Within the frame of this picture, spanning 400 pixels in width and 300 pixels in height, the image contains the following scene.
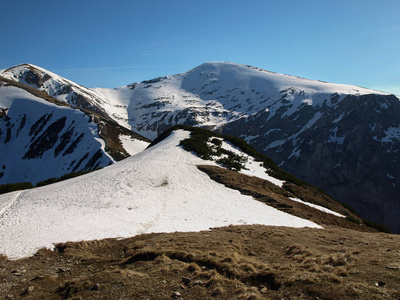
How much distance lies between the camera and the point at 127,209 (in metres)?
19.7

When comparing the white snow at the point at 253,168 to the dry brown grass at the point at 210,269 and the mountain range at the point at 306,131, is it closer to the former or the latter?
the dry brown grass at the point at 210,269

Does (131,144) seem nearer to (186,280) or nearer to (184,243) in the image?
(184,243)

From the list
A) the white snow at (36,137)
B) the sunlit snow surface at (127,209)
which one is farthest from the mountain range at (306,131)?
the sunlit snow surface at (127,209)

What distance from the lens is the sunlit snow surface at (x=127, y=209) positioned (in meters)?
15.3

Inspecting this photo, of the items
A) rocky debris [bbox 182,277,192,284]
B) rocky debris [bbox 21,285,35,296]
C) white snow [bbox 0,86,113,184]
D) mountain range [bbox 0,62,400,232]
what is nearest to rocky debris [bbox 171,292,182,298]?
rocky debris [bbox 182,277,192,284]

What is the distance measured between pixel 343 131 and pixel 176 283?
13136 cm

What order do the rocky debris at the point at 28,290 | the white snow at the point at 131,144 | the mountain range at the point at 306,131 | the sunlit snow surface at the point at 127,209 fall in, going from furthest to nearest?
the mountain range at the point at 306,131 < the white snow at the point at 131,144 < the sunlit snow surface at the point at 127,209 < the rocky debris at the point at 28,290

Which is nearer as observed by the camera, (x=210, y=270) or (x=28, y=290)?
(x=28, y=290)

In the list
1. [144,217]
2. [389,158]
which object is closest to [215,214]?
[144,217]

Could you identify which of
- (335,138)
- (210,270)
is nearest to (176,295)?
(210,270)

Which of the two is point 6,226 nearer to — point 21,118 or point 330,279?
point 330,279

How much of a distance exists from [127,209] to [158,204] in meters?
2.42

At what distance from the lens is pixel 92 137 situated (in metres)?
71.6

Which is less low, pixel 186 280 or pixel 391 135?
pixel 391 135
